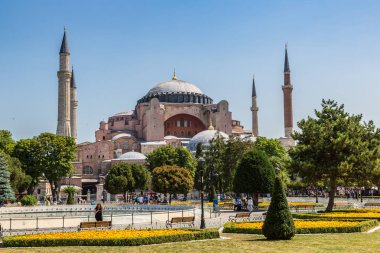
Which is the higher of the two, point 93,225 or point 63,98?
point 63,98

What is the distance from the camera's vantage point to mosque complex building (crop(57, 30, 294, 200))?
61106 millimetres

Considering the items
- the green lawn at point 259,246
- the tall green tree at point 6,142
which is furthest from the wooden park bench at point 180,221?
the tall green tree at point 6,142

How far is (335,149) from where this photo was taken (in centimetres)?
2453

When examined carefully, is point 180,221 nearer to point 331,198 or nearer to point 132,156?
point 331,198

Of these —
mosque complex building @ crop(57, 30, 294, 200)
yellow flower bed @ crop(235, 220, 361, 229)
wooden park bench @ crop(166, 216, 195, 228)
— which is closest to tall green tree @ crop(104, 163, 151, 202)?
mosque complex building @ crop(57, 30, 294, 200)

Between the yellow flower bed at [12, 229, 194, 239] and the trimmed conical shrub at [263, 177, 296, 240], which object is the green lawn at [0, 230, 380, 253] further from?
the yellow flower bed at [12, 229, 194, 239]

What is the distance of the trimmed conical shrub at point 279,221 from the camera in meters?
13.6

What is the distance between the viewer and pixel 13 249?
12828 millimetres

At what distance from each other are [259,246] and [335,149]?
42.5 feet

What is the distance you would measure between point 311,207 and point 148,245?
16375 millimetres

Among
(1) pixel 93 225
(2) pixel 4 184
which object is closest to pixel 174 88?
(2) pixel 4 184

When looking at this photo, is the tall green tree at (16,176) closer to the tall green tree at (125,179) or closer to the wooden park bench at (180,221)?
the tall green tree at (125,179)

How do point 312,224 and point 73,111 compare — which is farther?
point 73,111

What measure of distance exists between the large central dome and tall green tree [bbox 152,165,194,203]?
119 ft
